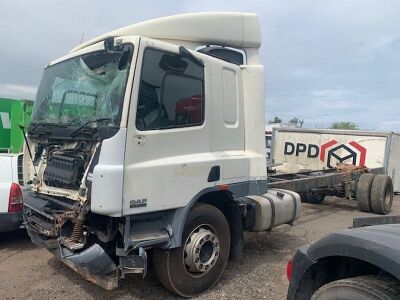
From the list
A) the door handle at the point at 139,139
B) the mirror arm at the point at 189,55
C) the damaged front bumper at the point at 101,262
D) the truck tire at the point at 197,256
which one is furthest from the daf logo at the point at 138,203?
the mirror arm at the point at 189,55

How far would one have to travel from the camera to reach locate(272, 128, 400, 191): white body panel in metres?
11.0

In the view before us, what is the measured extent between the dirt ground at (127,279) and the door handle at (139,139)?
5.70 ft

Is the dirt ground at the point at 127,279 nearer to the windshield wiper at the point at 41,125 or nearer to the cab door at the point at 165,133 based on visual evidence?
the cab door at the point at 165,133

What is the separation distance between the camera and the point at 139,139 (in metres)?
3.73

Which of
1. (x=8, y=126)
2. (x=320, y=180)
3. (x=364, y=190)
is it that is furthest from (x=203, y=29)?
(x=8, y=126)

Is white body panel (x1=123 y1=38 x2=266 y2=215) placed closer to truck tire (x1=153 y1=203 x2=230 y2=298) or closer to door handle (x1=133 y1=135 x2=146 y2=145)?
door handle (x1=133 y1=135 x2=146 y2=145)

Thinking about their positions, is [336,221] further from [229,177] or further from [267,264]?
[229,177]

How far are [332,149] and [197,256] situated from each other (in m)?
8.20

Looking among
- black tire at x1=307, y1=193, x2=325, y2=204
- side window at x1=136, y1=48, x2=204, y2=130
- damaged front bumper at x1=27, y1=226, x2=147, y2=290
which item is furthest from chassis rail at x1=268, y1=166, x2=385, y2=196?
damaged front bumper at x1=27, y1=226, x2=147, y2=290

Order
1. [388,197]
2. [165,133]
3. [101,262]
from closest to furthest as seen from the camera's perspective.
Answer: [101,262], [165,133], [388,197]

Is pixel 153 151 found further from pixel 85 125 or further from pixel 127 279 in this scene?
pixel 127 279

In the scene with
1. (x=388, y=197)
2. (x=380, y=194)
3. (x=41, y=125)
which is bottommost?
(x=388, y=197)

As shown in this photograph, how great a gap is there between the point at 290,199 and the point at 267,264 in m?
1.06

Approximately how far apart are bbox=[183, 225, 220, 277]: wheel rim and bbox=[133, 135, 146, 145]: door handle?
3.91 feet
